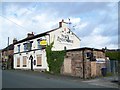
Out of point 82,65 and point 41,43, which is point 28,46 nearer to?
point 41,43

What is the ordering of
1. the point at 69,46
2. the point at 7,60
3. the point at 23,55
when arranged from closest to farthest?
1. the point at 69,46
2. the point at 23,55
3. the point at 7,60

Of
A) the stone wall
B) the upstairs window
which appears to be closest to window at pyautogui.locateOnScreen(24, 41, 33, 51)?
the upstairs window

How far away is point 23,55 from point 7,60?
1258 centimetres

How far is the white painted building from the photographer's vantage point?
3919 centimetres

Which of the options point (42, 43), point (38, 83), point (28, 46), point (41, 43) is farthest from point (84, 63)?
point (28, 46)

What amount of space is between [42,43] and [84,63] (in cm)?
1045

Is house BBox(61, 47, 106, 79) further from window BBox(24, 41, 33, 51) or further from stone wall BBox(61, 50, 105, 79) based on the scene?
window BBox(24, 41, 33, 51)

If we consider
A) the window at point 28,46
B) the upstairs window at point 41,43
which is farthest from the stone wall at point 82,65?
the window at point 28,46

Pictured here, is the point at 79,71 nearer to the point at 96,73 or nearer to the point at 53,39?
the point at 96,73

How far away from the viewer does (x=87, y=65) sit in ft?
101

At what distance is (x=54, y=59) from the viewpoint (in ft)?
118

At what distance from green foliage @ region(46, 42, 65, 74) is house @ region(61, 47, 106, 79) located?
2.51ft

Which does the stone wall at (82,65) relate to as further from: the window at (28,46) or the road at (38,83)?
the window at (28,46)

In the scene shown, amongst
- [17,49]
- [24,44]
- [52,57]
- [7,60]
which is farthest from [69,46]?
[7,60]
